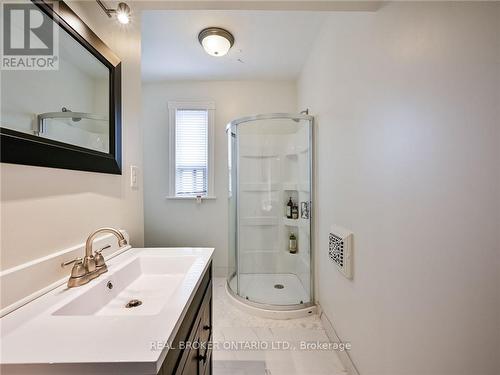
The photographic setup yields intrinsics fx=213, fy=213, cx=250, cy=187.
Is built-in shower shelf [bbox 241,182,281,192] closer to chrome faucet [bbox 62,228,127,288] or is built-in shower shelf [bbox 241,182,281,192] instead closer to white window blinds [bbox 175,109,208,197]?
white window blinds [bbox 175,109,208,197]

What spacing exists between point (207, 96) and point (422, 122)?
2.47 metres

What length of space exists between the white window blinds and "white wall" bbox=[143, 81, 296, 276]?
143 mm

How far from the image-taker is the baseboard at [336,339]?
1303 mm

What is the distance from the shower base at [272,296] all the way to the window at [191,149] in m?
1.19

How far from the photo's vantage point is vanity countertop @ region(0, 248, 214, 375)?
1.43ft

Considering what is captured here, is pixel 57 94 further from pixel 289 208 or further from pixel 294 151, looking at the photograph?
pixel 289 208

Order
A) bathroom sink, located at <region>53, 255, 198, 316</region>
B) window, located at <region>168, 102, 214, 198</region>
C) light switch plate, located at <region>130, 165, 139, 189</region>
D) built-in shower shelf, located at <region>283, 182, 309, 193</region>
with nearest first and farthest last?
1. bathroom sink, located at <region>53, 255, 198, 316</region>
2. light switch plate, located at <region>130, 165, 139, 189</region>
3. built-in shower shelf, located at <region>283, 182, 309, 193</region>
4. window, located at <region>168, 102, 214, 198</region>

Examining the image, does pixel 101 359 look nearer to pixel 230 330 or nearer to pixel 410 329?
pixel 410 329

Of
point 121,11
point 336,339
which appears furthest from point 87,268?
point 336,339

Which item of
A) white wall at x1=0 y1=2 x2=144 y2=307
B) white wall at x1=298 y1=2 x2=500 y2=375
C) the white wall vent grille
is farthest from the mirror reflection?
the white wall vent grille

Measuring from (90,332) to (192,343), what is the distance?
40 centimetres

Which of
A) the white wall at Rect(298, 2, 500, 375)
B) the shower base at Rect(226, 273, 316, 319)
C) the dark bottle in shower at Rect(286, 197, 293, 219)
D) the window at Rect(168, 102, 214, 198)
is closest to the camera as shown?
the white wall at Rect(298, 2, 500, 375)

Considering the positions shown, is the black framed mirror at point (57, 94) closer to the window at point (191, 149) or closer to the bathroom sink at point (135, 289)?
the bathroom sink at point (135, 289)

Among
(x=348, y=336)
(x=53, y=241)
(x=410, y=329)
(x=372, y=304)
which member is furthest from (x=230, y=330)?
(x=53, y=241)
